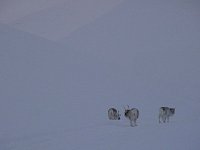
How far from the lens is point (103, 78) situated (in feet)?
29.3

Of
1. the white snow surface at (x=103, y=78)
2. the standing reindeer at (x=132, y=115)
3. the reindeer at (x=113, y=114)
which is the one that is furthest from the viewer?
the reindeer at (x=113, y=114)

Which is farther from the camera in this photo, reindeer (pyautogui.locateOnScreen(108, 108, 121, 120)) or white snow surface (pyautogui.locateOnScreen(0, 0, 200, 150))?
reindeer (pyautogui.locateOnScreen(108, 108, 121, 120))

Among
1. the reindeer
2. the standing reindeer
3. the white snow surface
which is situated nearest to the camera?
the white snow surface

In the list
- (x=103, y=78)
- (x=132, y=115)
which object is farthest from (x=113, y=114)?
(x=103, y=78)

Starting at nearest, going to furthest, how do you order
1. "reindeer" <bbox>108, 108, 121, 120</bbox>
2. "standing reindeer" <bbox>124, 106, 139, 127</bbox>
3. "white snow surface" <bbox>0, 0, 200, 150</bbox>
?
"white snow surface" <bbox>0, 0, 200, 150</bbox>, "standing reindeer" <bbox>124, 106, 139, 127</bbox>, "reindeer" <bbox>108, 108, 121, 120</bbox>

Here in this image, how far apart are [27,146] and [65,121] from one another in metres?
1.31

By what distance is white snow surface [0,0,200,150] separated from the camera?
659 centimetres

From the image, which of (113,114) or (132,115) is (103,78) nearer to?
(113,114)

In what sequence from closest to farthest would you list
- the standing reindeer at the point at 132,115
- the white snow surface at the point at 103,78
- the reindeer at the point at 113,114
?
1. the white snow surface at the point at 103,78
2. the standing reindeer at the point at 132,115
3. the reindeer at the point at 113,114

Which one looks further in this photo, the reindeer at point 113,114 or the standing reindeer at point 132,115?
the reindeer at point 113,114

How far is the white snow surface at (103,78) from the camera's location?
6.59m

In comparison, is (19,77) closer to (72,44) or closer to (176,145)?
(72,44)

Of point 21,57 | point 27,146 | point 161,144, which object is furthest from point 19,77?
point 161,144

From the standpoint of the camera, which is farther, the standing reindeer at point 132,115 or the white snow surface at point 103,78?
the standing reindeer at point 132,115
